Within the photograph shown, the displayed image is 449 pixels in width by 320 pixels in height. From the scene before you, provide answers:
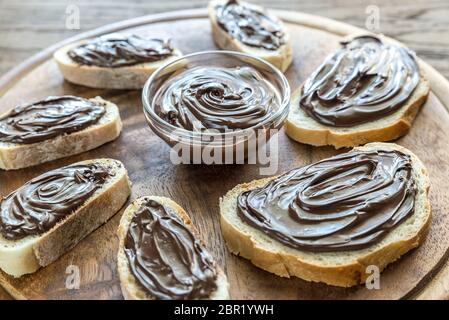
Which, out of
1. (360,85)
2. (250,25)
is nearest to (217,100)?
(360,85)

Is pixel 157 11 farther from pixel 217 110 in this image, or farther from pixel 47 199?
pixel 47 199

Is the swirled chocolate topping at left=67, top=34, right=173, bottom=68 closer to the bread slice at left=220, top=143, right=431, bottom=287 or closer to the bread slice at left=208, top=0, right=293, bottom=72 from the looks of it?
the bread slice at left=208, top=0, right=293, bottom=72

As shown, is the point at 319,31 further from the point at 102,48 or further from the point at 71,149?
the point at 71,149

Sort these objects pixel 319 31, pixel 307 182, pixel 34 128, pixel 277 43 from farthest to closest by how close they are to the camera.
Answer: pixel 319 31
pixel 277 43
pixel 34 128
pixel 307 182

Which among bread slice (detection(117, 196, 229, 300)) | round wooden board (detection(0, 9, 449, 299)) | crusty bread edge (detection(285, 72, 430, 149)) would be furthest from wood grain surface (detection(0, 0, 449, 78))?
bread slice (detection(117, 196, 229, 300))

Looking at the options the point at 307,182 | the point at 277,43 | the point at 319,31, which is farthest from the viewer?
the point at 319,31
